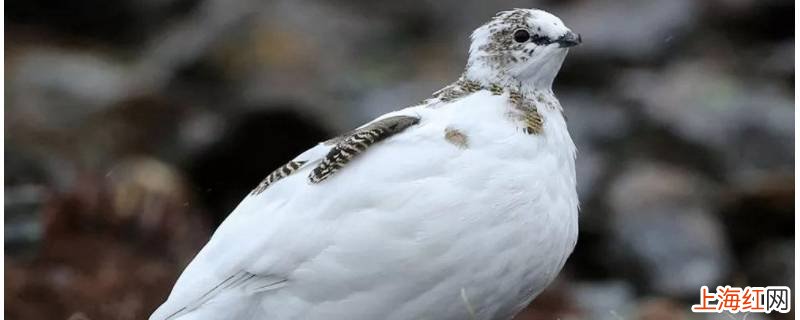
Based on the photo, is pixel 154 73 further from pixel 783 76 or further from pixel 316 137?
pixel 783 76

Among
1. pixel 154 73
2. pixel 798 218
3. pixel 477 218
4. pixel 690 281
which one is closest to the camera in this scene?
pixel 477 218

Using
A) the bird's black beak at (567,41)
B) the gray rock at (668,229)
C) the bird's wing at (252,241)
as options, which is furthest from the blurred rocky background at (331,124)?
the bird's black beak at (567,41)

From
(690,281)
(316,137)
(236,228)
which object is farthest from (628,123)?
(236,228)

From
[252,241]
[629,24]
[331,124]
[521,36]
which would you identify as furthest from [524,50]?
[629,24]

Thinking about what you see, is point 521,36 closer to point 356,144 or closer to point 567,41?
point 567,41

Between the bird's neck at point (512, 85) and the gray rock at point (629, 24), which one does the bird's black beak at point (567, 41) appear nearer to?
the bird's neck at point (512, 85)

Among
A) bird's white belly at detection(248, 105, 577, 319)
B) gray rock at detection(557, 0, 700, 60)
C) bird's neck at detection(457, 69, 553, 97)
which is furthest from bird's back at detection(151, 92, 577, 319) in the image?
gray rock at detection(557, 0, 700, 60)

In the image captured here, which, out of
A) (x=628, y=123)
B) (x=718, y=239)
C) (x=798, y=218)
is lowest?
(x=798, y=218)
